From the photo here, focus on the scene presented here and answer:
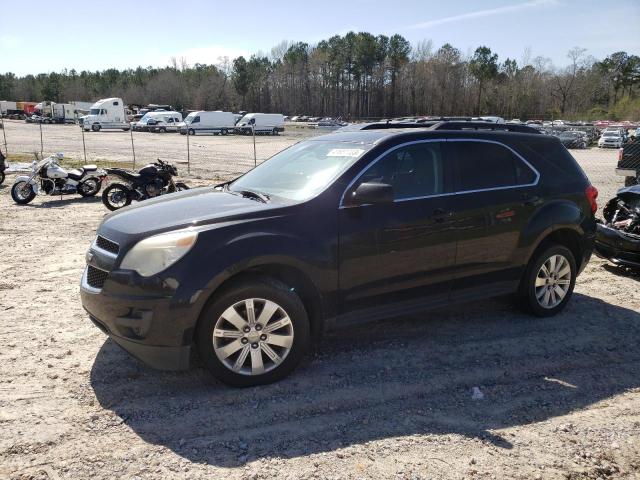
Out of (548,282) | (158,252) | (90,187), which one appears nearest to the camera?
(158,252)

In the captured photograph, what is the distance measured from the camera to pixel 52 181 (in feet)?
41.1

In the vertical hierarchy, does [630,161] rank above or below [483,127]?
below

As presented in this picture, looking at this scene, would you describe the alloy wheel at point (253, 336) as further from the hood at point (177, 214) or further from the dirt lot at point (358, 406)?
the hood at point (177, 214)

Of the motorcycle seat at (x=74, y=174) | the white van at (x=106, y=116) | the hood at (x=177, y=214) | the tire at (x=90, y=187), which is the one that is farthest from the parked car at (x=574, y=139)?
the white van at (x=106, y=116)

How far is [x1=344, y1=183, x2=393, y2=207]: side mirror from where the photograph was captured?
12.9 ft

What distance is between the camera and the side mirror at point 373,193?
393 cm

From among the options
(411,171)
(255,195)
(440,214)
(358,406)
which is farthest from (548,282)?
(255,195)

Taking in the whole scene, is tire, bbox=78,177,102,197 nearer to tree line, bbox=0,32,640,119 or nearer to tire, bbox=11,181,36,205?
tire, bbox=11,181,36,205

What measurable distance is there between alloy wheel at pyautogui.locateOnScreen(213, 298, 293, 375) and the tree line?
76.6 metres

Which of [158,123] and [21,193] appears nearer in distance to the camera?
[21,193]

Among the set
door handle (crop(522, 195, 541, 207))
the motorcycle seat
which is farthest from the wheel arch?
the motorcycle seat

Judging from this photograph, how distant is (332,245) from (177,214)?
1.20 meters

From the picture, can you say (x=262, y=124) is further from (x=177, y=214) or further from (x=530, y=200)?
(x=177, y=214)

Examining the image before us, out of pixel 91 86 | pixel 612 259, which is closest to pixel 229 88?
pixel 91 86
